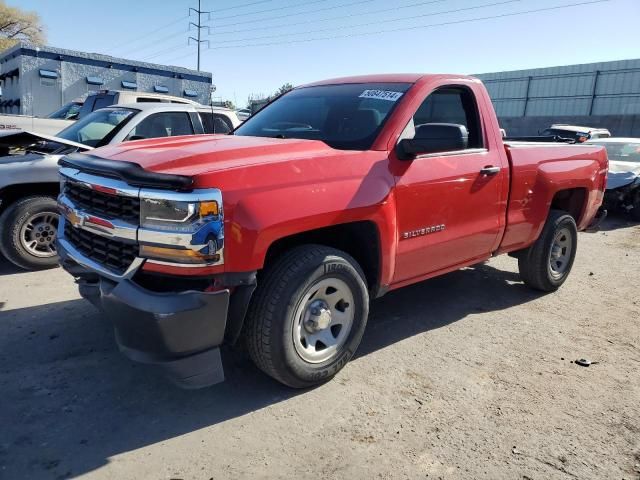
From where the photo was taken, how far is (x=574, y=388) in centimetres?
335

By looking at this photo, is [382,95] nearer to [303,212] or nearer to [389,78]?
[389,78]

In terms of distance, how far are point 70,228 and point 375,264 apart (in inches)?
80.8

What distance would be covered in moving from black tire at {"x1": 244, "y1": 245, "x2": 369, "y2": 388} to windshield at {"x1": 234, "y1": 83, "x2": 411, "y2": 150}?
34.1 inches

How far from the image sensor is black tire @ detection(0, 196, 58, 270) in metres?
5.05

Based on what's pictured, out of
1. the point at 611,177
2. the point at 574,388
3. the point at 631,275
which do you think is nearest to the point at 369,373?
the point at 574,388

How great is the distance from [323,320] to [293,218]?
0.73 meters

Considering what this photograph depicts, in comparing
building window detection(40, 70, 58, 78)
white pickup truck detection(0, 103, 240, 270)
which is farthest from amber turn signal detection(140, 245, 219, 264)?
building window detection(40, 70, 58, 78)

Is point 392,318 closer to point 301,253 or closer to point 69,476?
point 301,253

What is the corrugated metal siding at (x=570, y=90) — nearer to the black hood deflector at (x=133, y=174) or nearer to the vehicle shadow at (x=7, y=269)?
the vehicle shadow at (x=7, y=269)

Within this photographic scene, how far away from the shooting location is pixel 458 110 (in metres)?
4.25

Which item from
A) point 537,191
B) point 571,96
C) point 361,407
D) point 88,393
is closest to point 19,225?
point 88,393

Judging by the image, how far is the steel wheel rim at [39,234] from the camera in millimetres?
5176

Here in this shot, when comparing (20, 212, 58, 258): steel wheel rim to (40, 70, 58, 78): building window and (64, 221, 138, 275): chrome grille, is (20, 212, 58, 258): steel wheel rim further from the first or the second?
(40, 70, 58, 78): building window

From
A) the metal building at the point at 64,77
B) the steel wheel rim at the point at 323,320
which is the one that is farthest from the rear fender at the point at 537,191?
the metal building at the point at 64,77
